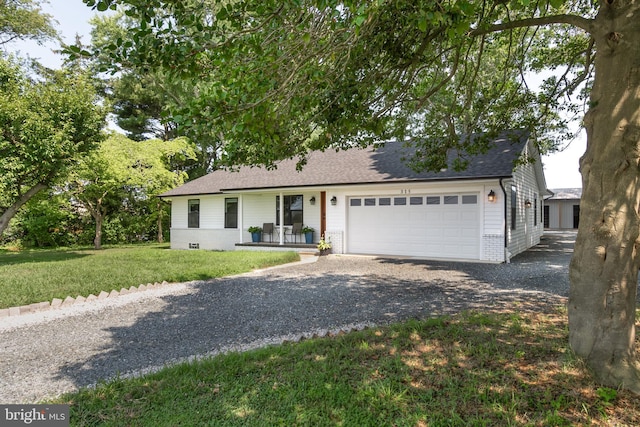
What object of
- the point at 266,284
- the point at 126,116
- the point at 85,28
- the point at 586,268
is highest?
Answer: the point at 85,28

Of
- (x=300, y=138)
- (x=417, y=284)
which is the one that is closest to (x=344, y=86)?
(x=300, y=138)

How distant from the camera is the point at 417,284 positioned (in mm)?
7934

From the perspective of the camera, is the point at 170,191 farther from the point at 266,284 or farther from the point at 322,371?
the point at 322,371

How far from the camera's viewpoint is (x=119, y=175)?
15.9m

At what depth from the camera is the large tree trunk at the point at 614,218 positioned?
2.93m

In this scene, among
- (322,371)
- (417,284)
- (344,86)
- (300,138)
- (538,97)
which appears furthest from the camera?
(417,284)

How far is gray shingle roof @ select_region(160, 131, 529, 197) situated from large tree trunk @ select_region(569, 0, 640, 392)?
24.1ft

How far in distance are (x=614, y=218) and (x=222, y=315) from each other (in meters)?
5.15

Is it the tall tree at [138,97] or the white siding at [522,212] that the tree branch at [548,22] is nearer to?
the white siding at [522,212]

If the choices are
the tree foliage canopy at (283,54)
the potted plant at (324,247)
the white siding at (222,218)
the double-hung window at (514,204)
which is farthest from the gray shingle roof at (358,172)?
the tree foliage canopy at (283,54)

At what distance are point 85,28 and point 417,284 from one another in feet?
95.4

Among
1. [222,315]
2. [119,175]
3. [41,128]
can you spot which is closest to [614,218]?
[222,315]

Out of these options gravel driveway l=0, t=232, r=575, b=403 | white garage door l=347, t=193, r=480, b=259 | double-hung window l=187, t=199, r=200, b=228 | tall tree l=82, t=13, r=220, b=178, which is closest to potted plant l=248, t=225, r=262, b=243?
double-hung window l=187, t=199, r=200, b=228

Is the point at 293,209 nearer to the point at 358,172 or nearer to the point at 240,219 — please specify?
the point at 240,219
